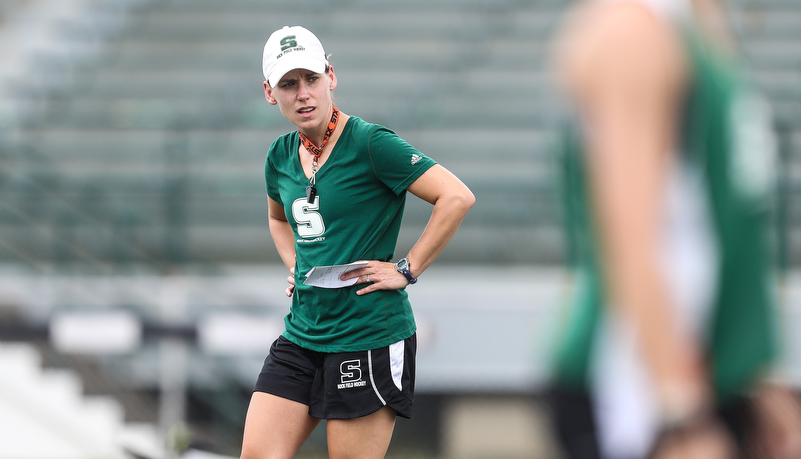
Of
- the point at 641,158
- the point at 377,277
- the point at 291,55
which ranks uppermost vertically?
the point at 291,55

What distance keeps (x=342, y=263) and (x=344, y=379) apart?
0.41 meters

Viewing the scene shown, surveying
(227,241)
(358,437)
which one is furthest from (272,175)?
(227,241)

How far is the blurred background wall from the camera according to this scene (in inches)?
283

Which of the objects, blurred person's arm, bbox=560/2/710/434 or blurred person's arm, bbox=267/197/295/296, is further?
blurred person's arm, bbox=267/197/295/296

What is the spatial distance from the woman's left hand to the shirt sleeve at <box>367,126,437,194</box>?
0.91 feet

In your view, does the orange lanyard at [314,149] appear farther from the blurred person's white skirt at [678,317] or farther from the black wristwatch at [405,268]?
Result: the blurred person's white skirt at [678,317]

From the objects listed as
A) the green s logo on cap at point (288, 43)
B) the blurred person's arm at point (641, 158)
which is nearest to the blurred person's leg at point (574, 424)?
the blurred person's arm at point (641, 158)

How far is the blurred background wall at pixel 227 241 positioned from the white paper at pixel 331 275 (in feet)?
7.53

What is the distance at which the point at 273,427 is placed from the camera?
332 cm

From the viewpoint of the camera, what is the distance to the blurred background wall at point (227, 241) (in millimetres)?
7195

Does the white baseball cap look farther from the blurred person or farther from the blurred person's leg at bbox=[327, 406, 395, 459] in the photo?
the blurred person

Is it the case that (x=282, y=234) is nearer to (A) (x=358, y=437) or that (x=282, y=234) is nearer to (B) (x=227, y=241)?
(A) (x=358, y=437)

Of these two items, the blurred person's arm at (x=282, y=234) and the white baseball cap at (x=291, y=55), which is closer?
the white baseball cap at (x=291, y=55)

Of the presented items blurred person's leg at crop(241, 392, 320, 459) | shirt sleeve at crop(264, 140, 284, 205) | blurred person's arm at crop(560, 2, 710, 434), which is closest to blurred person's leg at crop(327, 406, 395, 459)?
blurred person's leg at crop(241, 392, 320, 459)
